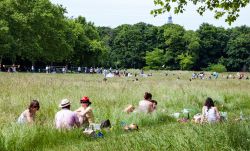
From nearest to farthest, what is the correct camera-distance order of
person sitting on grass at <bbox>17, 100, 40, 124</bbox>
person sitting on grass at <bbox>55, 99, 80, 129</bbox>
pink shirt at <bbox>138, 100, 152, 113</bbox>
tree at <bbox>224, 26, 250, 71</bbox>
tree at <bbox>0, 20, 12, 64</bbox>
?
person sitting on grass at <bbox>55, 99, 80, 129</bbox>, person sitting on grass at <bbox>17, 100, 40, 124</bbox>, pink shirt at <bbox>138, 100, 152, 113</bbox>, tree at <bbox>0, 20, 12, 64</bbox>, tree at <bbox>224, 26, 250, 71</bbox>

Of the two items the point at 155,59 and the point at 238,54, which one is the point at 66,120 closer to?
the point at 155,59

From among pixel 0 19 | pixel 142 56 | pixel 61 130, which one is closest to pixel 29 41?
pixel 0 19

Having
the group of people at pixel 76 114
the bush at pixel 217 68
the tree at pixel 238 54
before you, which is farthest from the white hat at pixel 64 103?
the tree at pixel 238 54

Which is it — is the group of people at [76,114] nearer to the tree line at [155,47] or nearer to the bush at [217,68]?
the tree line at [155,47]

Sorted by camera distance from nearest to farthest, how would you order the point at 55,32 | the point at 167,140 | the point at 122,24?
the point at 167,140 < the point at 55,32 < the point at 122,24

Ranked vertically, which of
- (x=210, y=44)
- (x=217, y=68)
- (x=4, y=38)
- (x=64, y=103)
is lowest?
(x=217, y=68)

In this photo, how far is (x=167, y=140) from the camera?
307 inches

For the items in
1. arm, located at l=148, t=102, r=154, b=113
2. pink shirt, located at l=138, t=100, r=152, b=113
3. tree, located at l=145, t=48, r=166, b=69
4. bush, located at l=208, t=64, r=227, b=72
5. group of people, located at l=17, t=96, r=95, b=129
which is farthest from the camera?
tree, located at l=145, t=48, r=166, b=69

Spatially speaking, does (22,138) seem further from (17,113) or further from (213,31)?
(213,31)

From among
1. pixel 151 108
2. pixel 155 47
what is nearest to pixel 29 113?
pixel 151 108

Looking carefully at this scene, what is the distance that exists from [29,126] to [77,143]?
47.3 inches

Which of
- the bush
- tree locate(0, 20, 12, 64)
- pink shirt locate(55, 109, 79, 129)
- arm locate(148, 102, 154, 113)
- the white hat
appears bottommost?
the bush

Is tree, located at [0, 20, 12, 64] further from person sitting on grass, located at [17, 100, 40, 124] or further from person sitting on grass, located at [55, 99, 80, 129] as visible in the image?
person sitting on grass, located at [55, 99, 80, 129]

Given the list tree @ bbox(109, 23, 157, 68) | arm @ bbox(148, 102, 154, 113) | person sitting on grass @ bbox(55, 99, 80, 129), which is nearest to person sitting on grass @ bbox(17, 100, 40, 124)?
person sitting on grass @ bbox(55, 99, 80, 129)
